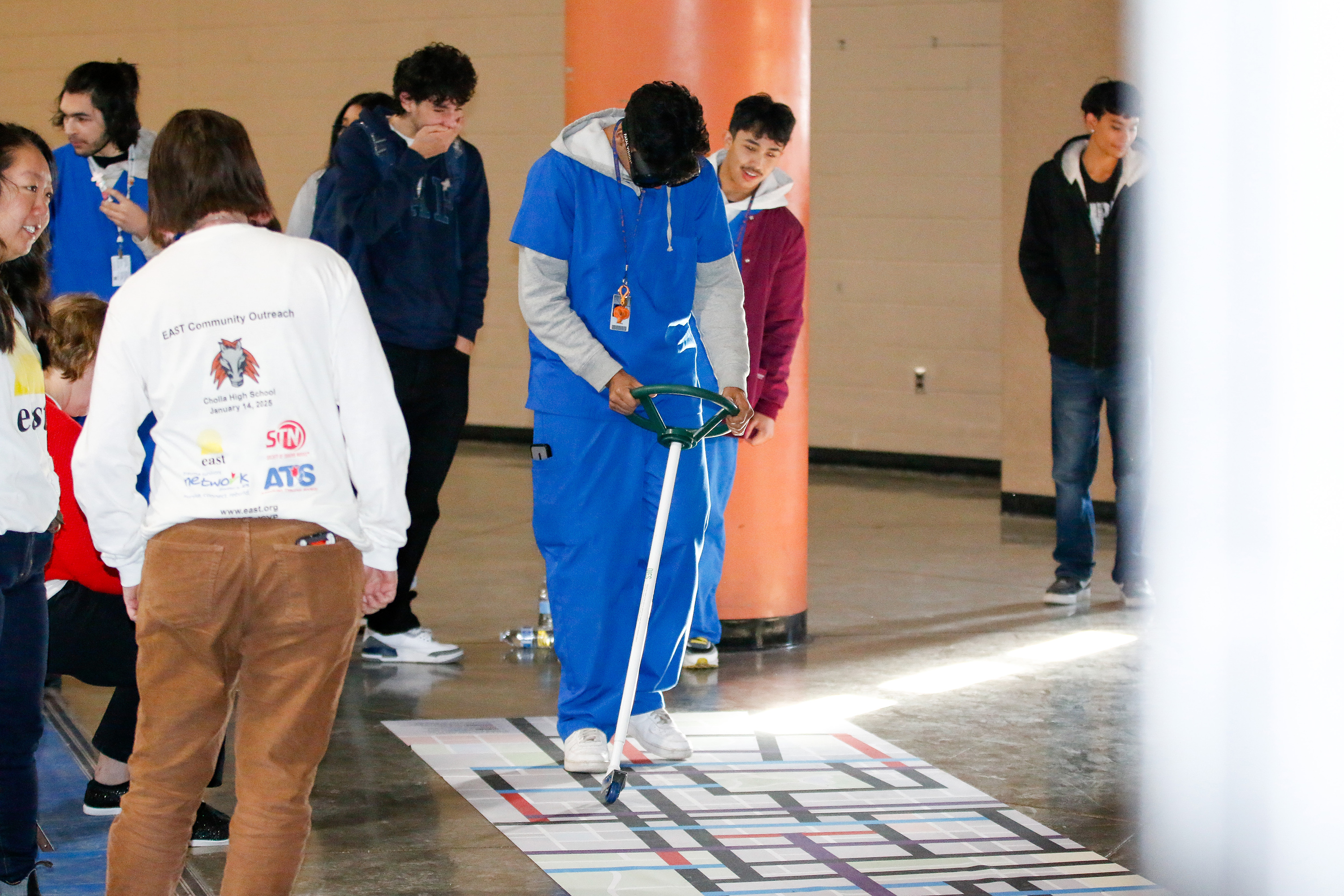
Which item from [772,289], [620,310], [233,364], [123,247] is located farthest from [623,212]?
[123,247]

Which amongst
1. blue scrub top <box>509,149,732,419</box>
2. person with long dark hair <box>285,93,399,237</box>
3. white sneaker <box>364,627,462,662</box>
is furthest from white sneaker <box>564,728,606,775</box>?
person with long dark hair <box>285,93,399,237</box>

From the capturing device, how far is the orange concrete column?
4.39 m

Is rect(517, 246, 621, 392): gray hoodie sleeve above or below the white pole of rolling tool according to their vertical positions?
above

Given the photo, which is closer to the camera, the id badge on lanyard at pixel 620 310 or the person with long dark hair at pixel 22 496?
the person with long dark hair at pixel 22 496

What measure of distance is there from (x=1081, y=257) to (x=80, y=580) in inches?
144

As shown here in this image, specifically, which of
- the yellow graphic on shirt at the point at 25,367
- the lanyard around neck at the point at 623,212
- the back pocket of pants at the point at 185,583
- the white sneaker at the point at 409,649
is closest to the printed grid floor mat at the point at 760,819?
the white sneaker at the point at 409,649

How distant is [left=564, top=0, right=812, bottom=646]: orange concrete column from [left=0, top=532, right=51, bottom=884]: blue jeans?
2.37 metres

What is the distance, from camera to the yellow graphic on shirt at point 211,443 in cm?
213

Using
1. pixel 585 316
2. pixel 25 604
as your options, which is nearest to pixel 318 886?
pixel 25 604

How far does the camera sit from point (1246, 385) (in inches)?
231

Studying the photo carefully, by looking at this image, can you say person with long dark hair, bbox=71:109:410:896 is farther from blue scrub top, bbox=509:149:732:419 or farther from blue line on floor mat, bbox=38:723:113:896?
blue scrub top, bbox=509:149:732:419

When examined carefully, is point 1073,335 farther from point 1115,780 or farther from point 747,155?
point 1115,780

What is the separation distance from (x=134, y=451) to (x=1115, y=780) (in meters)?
2.29

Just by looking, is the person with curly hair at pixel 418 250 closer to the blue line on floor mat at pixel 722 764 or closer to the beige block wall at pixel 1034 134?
the blue line on floor mat at pixel 722 764
